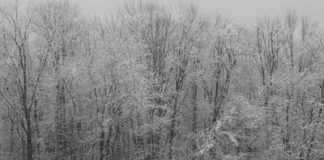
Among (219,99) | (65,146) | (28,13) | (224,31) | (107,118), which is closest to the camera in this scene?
(107,118)

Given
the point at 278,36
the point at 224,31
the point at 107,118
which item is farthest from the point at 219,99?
the point at 107,118

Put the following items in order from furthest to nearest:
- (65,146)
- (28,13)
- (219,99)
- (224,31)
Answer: (219,99) → (224,31) → (65,146) → (28,13)

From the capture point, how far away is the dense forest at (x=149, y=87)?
20109 mm

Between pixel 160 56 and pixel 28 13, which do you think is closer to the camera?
pixel 28 13

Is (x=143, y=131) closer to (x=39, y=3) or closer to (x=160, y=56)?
(x=160, y=56)

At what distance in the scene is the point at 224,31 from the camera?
1086 inches

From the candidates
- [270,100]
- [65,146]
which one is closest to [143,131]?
[65,146]

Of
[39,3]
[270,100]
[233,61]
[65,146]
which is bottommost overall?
[65,146]

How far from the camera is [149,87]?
21.0 metres

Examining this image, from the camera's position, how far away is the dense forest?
20.1m

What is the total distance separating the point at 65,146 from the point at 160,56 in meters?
9.67

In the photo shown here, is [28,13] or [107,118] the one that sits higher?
[28,13]

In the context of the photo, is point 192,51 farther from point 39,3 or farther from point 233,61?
point 39,3

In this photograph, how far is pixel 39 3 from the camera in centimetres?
2525
